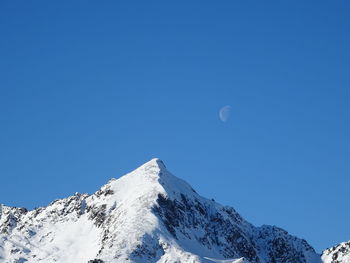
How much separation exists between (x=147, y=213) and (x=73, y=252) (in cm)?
2613

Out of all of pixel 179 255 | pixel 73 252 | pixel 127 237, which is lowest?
pixel 179 255

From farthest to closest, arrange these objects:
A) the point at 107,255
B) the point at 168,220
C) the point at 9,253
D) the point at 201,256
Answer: the point at 9,253, the point at 168,220, the point at 201,256, the point at 107,255

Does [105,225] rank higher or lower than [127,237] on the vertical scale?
higher

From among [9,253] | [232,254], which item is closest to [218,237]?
[232,254]

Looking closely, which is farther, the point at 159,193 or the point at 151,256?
the point at 159,193

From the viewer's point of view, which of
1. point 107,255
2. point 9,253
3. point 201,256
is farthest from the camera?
point 9,253

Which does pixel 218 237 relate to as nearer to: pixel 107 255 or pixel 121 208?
pixel 121 208

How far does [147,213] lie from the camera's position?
178 m

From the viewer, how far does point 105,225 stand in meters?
186

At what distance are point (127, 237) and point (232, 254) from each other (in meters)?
46.6

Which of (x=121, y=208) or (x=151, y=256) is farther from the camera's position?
(x=121, y=208)

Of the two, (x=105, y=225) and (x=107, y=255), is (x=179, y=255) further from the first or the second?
(x=105, y=225)

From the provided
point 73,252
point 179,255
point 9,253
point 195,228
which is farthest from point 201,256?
point 9,253

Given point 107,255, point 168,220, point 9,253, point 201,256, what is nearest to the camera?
point 107,255
